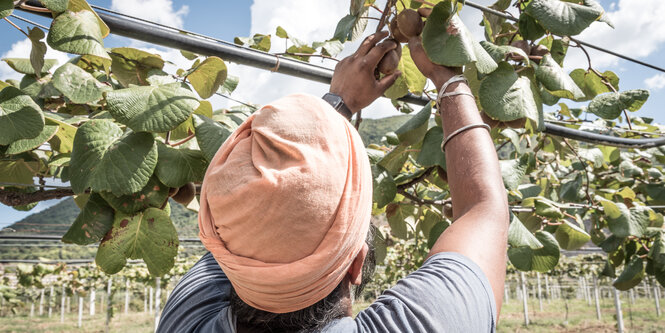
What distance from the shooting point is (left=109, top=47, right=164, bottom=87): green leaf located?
4.14ft

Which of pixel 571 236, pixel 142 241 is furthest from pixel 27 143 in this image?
pixel 571 236

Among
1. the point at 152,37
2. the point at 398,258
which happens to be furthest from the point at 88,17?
the point at 398,258

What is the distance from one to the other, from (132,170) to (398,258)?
12920 millimetres

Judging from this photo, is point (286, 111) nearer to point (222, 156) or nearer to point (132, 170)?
point (222, 156)

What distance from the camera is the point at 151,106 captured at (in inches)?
38.1

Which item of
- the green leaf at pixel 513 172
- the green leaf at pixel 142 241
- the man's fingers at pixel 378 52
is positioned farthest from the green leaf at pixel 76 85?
the green leaf at pixel 513 172

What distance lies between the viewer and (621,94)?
132cm

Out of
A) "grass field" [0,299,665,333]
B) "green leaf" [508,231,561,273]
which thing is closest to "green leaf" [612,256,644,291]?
"green leaf" [508,231,561,273]

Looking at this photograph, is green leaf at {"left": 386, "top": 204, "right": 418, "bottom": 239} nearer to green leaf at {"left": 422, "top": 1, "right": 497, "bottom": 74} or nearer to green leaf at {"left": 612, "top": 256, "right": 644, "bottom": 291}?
green leaf at {"left": 422, "top": 1, "right": 497, "bottom": 74}

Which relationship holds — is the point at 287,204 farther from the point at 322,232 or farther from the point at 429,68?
the point at 429,68

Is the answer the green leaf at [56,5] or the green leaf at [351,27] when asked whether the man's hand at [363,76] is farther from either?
the green leaf at [56,5]

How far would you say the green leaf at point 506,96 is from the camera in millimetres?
999

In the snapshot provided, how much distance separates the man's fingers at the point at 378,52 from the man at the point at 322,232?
31 centimetres

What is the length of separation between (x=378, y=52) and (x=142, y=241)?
75 cm
